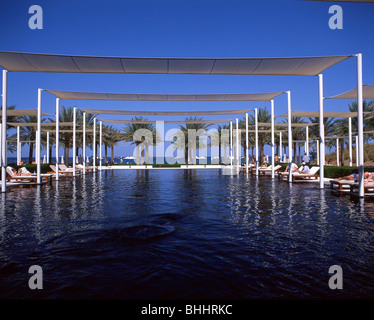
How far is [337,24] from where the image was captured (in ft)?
24.3

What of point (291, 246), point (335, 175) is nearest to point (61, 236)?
point (291, 246)

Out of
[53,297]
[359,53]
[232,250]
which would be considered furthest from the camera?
[359,53]

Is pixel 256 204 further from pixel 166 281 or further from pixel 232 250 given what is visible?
pixel 166 281

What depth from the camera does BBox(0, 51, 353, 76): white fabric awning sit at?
9.01 m

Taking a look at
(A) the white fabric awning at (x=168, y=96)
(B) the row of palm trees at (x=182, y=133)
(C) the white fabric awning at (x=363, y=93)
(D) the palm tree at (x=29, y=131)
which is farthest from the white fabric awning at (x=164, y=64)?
(D) the palm tree at (x=29, y=131)

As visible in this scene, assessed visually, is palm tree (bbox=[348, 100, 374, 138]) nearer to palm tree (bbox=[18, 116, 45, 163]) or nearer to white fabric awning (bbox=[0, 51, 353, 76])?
white fabric awning (bbox=[0, 51, 353, 76])

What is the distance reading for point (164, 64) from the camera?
9.44 meters

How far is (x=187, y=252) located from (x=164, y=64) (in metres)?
6.80

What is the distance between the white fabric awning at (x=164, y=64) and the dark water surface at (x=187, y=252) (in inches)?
174

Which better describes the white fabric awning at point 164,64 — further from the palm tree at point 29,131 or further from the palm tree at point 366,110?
the palm tree at point 29,131

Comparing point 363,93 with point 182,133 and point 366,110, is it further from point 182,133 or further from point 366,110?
point 182,133

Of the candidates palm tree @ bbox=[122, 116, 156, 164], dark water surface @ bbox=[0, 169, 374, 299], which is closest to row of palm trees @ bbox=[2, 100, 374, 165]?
palm tree @ bbox=[122, 116, 156, 164]

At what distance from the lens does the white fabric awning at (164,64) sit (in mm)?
9008

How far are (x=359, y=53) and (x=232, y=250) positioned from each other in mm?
7891
